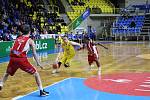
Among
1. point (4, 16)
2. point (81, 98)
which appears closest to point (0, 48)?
point (4, 16)

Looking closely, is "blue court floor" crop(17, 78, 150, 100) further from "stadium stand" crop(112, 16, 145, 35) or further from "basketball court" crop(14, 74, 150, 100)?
"stadium stand" crop(112, 16, 145, 35)

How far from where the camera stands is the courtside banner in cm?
2028

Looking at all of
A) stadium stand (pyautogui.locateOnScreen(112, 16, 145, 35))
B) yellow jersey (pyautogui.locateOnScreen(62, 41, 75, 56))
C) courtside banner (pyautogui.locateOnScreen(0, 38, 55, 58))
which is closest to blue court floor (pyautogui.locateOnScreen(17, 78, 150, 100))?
yellow jersey (pyautogui.locateOnScreen(62, 41, 75, 56))

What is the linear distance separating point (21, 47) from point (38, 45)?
14.9m

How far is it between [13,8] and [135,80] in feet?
70.7

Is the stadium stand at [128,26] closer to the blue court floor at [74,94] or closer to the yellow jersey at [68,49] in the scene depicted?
the yellow jersey at [68,49]

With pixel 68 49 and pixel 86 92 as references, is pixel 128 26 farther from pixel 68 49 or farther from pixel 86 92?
pixel 86 92

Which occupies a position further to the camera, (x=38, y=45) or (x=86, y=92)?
(x=38, y=45)

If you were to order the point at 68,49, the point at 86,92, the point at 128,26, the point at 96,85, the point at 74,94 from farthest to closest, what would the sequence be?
1. the point at 128,26
2. the point at 68,49
3. the point at 96,85
4. the point at 86,92
5. the point at 74,94

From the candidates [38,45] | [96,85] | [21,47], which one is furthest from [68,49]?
[38,45]

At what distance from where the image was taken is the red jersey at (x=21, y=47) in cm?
891

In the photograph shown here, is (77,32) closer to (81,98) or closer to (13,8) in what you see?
(13,8)

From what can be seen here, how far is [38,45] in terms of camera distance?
78.2ft

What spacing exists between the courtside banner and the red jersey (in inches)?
440
